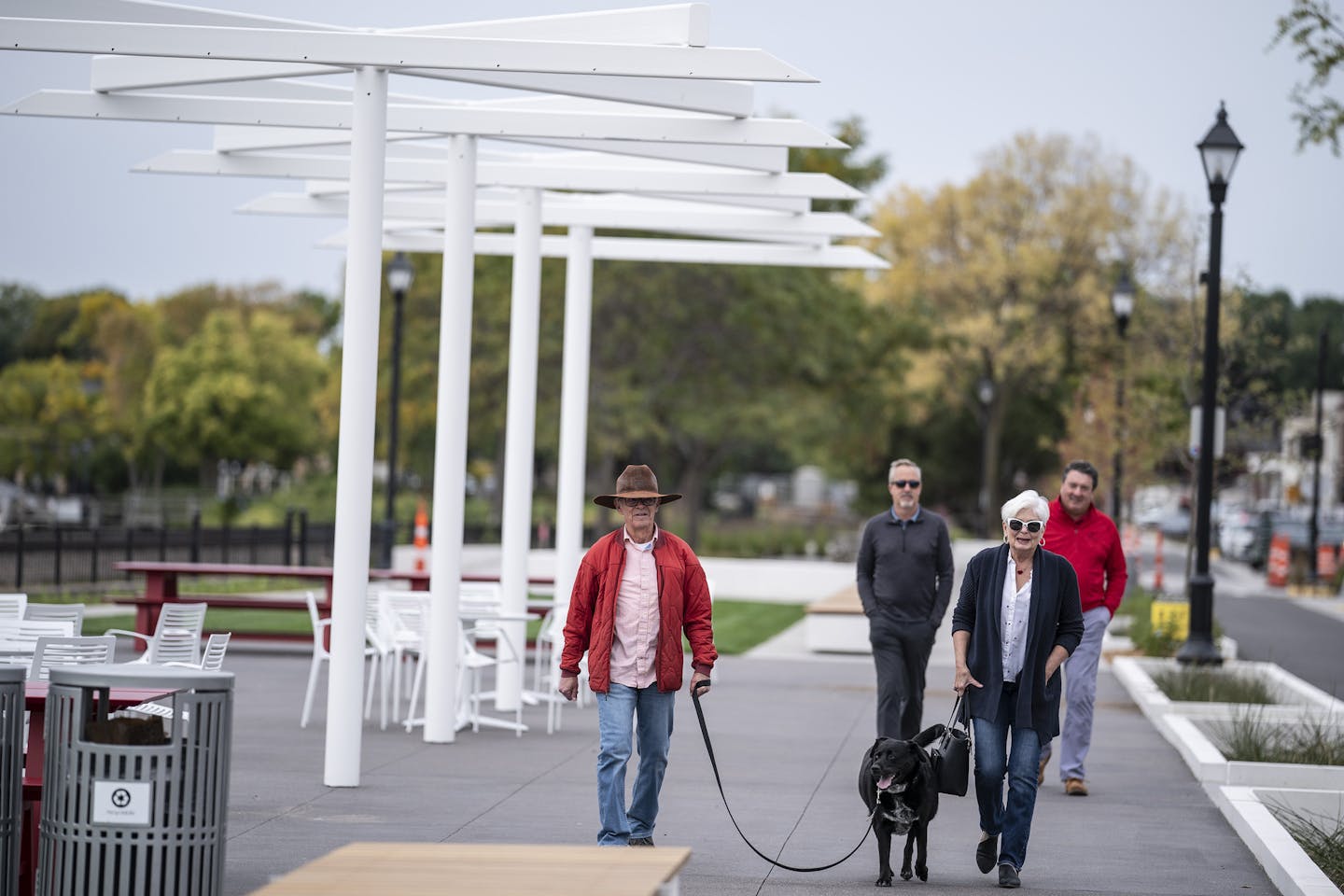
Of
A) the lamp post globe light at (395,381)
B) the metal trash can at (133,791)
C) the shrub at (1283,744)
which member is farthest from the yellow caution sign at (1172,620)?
the metal trash can at (133,791)

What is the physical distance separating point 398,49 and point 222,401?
63923 millimetres

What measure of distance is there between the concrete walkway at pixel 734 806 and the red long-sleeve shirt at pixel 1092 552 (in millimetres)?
1303

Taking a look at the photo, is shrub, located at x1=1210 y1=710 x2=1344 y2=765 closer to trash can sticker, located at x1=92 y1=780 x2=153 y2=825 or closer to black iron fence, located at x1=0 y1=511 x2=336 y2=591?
trash can sticker, located at x1=92 y1=780 x2=153 y2=825

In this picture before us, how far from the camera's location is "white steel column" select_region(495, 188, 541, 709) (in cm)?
1486

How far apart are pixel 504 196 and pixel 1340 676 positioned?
11.5 m

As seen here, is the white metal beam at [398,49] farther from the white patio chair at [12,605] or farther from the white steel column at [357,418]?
the white patio chair at [12,605]

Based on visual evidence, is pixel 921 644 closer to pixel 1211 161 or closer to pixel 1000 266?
pixel 1211 161

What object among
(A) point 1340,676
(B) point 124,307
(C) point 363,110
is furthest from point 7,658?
(B) point 124,307

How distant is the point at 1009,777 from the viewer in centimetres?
838

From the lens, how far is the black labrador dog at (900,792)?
8.06m

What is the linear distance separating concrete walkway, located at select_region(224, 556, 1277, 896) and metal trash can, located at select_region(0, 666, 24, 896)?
4.24 ft

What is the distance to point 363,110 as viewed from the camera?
11.0 m

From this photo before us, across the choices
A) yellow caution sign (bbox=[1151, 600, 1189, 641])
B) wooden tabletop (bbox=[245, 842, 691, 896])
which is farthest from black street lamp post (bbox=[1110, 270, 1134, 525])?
wooden tabletop (bbox=[245, 842, 691, 896])

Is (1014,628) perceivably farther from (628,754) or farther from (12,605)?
(12,605)
